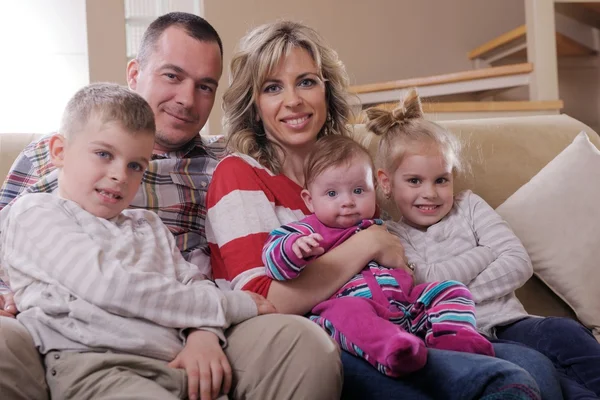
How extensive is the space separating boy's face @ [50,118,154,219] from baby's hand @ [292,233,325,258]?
0.33m

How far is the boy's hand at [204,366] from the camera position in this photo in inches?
48.3

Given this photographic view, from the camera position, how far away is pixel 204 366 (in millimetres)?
1242

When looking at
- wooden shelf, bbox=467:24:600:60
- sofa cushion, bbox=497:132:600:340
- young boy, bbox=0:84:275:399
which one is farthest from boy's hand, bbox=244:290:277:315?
wooden shelf, bbox=467:24:600:60

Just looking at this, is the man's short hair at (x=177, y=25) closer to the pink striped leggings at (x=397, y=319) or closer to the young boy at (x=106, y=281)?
the young boy at (x=106, y=281)

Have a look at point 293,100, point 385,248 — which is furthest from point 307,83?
point 385,248

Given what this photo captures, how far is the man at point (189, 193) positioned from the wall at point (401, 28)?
2.37 meters

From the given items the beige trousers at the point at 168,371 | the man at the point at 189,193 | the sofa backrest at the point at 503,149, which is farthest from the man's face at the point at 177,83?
the beige trousers at the point at 168,371

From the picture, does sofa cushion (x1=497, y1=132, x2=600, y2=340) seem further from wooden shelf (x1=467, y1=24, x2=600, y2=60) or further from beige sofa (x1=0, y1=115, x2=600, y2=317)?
wooden shelf (x1=467, y1=24, x2=600, y2=60)

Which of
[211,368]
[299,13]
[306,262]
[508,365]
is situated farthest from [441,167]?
[299,13]

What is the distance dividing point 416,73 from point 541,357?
350 centimetres

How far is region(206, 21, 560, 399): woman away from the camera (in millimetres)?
1295

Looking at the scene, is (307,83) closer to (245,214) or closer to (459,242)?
(245,214)

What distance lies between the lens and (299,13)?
4.38 metres

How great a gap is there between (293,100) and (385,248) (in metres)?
0.41
